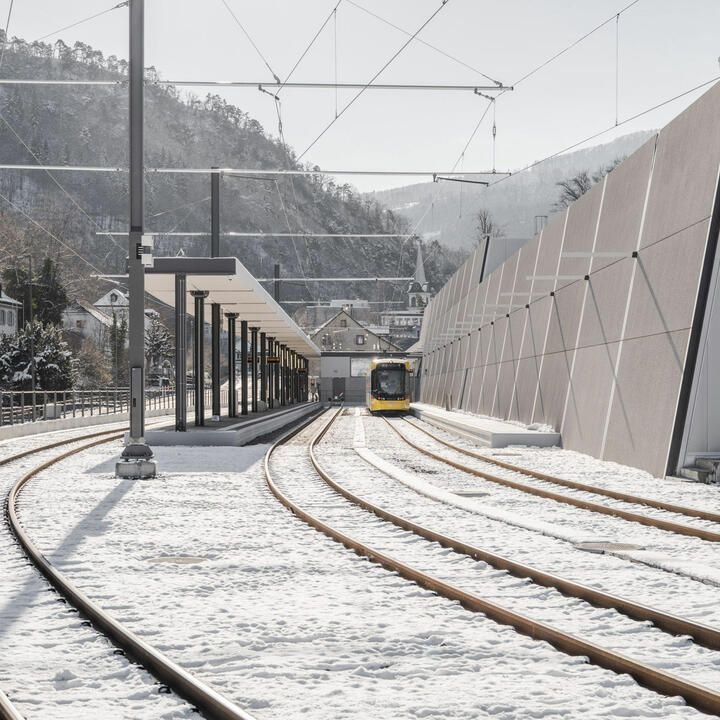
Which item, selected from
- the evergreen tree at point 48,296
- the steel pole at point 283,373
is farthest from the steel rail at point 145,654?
the evergreen tree at point 48,296

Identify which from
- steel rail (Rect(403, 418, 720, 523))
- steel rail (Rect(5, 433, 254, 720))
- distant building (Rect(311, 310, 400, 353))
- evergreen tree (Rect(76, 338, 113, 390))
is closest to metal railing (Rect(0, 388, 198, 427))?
steel rail (Rect(403, 418, 720, 523))

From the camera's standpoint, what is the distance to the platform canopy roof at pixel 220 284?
2503 centimetres

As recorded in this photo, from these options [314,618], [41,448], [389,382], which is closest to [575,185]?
[389,382]

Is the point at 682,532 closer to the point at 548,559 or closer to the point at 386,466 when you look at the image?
the point at 548,559

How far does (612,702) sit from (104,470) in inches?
609

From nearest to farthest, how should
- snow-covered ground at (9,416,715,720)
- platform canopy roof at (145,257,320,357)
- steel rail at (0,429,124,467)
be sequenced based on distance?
snow-covered ground at (9,416,715,720)
steel rail at (0,429,124,467)
platform canopy roof at (145,257,320,357)

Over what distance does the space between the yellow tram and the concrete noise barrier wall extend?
21.2 metres

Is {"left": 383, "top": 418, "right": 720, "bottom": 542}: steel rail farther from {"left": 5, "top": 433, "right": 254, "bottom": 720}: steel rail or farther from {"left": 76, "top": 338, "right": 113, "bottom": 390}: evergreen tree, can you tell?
Answer: {"left": 76, "top": 338, "right": 113, "bottom": 390}: evergreen tree

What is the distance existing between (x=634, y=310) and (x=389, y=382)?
117 feet

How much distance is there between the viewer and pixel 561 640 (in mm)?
5789

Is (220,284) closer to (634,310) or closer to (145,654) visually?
(634,310)

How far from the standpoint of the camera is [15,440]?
30438 mm

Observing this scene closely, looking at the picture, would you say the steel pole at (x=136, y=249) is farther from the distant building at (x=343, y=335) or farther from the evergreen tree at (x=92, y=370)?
the distant building at (x=343, y=335)

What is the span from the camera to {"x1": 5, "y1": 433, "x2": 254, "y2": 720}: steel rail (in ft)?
15.0
